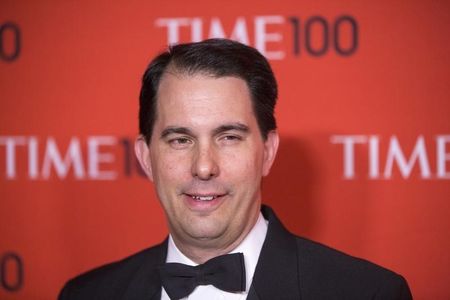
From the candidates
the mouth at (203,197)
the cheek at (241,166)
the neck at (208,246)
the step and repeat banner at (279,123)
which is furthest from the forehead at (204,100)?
the step and repeat banner at (279,123)

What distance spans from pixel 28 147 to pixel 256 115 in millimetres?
1050

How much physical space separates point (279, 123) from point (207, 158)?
0.68 m

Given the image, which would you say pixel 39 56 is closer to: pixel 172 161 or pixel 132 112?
pixel 132 112

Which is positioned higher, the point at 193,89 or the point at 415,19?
the point at 415,19

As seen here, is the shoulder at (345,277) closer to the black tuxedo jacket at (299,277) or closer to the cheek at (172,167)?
the black tuxedo jacket at (299,277)

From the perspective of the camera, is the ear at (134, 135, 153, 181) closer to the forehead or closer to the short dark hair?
the short dark hair

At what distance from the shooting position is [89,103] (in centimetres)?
246

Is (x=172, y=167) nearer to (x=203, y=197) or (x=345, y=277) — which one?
(x=203, y=197)

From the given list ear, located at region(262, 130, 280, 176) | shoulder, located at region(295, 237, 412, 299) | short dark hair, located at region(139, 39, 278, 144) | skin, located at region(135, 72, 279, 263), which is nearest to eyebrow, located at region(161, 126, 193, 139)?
skin, located at region(135, 72, 279, 263)

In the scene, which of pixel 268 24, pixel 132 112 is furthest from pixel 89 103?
pixel 268 24

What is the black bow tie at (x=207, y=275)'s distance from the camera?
5.92 feet

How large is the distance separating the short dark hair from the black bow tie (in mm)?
395

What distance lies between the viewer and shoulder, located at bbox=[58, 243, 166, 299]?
2014 millimetres

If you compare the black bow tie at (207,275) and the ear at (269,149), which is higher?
the ear at (269,149)
